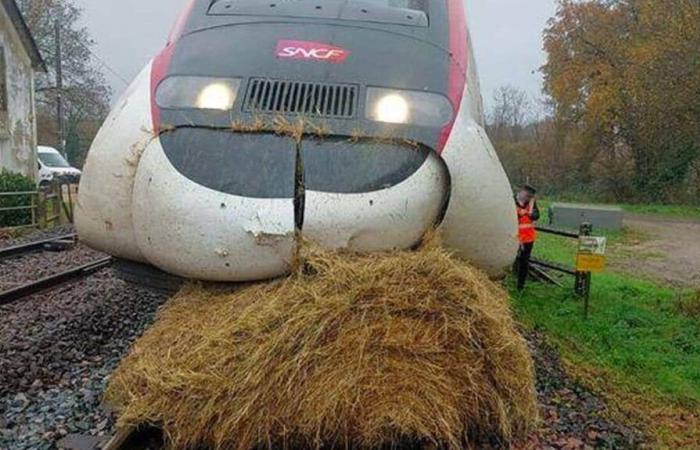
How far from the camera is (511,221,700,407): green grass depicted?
5.95m

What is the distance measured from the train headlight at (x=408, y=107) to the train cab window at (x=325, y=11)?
817 mm

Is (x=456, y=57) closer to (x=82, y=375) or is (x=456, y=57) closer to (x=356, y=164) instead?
(x=356, y=164)

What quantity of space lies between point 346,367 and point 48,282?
6.03 meters

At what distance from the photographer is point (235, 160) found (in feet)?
12.0

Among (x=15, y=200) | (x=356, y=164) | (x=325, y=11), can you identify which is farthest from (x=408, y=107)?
(x=15, y=200)

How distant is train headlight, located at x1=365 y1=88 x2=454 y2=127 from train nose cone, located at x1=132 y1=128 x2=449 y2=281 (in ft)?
0.78

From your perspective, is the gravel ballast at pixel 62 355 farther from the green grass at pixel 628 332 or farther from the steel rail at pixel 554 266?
the steel rail at pixel 554 266

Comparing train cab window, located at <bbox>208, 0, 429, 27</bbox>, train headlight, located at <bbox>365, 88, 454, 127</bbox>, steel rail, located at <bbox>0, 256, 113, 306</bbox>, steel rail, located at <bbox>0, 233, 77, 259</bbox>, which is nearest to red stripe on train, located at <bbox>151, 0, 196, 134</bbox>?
train cab window, located at <bbox>208, 0, 429, 27</bbox>

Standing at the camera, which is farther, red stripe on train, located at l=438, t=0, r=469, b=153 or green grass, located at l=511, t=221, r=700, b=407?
green grass, located at l=511, t=221, r=700, b=407

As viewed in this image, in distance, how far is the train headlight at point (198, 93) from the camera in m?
4.05

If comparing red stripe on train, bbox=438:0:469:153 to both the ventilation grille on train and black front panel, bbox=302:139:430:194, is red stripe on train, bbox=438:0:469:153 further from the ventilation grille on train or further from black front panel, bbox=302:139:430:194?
the ventilation grille on train

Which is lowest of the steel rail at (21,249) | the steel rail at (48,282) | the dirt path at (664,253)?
the dirt path at (664,253)

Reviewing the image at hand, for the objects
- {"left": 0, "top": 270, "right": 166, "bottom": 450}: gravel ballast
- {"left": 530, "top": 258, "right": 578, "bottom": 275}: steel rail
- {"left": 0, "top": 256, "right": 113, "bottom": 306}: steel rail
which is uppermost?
{"left": 0, "top": 270, "right": 166, "bottom": 450}: gravel ballast

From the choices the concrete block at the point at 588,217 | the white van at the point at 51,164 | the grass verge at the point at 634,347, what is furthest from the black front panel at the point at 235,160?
the white van at the point at 51,164
